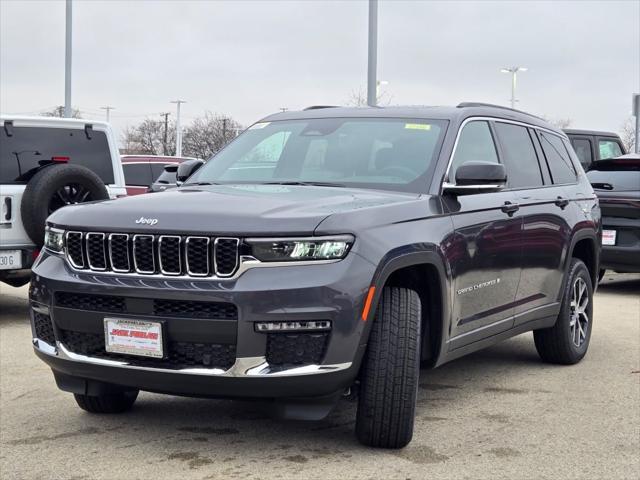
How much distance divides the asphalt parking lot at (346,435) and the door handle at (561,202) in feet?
3.85

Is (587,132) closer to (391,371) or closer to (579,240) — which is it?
(579,240)

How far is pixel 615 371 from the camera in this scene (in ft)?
23.4

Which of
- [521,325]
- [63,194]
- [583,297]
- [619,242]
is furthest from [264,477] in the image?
[619,242]

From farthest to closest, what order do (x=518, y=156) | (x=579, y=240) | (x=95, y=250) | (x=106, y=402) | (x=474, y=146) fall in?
(x=579, y=240)
(x=518, y=156)
(x=474, y=146)
(x=106, y=402)
(x=95, y=250)

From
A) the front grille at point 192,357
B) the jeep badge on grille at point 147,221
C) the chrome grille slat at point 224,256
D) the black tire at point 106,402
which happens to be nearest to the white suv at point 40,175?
the black tire at point 106,402

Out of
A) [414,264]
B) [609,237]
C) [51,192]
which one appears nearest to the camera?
[414,264]

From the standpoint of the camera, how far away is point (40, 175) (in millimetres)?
8992

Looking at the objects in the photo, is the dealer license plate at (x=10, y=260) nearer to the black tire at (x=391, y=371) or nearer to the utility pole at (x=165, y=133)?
the black tire at (x=391, y=371)

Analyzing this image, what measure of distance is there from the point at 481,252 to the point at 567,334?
1795mm

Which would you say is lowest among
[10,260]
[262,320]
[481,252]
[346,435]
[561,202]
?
[346,435]

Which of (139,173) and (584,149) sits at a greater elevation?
(584,149)

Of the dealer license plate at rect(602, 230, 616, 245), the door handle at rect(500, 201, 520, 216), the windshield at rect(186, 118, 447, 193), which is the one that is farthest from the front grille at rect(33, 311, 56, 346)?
the dealer license plate at rect(602, 230, 616, 245)

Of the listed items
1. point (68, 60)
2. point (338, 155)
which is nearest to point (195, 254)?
point (338, 155)

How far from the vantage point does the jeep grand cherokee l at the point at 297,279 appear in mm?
4426
